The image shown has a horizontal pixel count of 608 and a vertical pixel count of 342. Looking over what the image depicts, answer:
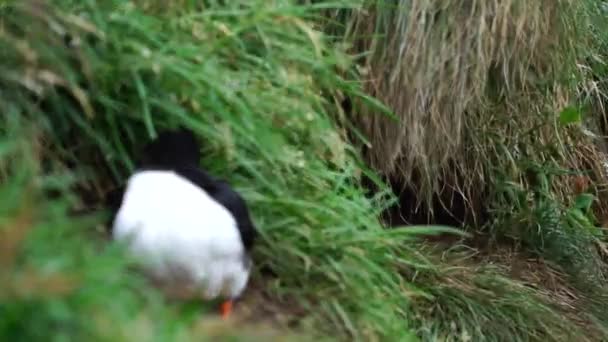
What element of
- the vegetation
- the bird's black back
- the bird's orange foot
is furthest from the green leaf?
the bird's orange foot

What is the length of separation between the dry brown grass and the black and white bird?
1457 millimetres

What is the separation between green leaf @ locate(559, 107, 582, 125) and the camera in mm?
4703

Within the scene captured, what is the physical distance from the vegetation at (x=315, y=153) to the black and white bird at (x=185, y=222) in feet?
0.28

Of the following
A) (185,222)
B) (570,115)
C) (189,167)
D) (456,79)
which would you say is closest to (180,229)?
(185,222)

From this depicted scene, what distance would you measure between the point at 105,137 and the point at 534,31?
2126 millimetres

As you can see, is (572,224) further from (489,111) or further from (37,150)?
(37,150)

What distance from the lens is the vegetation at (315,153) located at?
1.88m

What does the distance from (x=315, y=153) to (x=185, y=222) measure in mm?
955

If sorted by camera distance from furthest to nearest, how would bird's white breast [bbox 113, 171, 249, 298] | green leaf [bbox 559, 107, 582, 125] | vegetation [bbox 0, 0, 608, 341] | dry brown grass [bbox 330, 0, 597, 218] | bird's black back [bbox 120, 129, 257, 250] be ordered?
green leaf [bbox 559, 107, 582, 125] → dry brown grass [bbox 330, 0, 597, 218] → bird's black back [bbox 120, 129, 257, 250] → bird's white breast [bbox 113, 171, 249, 298] → vegetation [bbox 0, 0, 608, 341]

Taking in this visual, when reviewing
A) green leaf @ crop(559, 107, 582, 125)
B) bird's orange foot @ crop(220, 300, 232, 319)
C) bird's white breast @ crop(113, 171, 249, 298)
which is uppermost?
bird's white breast @ crop(113, 171, 249, 298)

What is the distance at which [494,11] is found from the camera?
14.0ft

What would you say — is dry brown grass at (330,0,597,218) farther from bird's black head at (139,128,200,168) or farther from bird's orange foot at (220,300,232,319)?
bird's orange foot at (220,300,232,319)

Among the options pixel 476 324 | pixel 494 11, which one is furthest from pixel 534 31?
pixel 476 324

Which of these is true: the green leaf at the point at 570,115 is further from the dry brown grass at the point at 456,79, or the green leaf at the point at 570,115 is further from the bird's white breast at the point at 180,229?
the bird's white breast at the point at 180,229
